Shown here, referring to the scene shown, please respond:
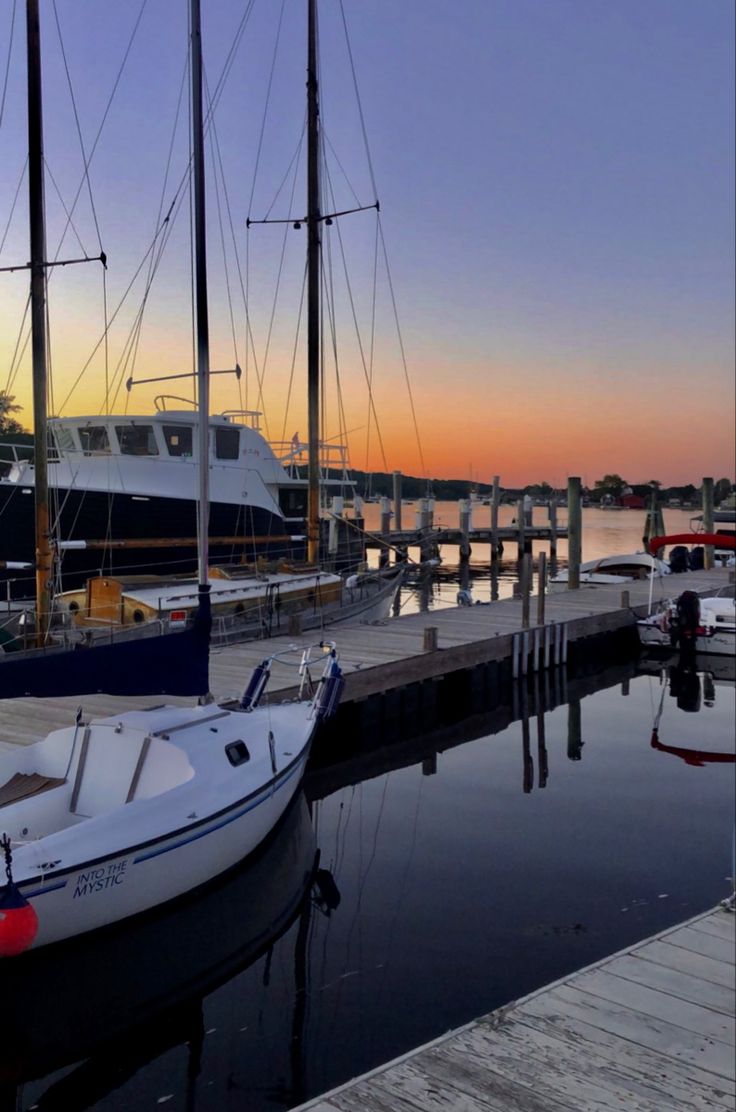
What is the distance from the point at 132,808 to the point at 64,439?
17.6 metres

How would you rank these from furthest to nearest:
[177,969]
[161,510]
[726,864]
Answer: [161,510]
[726,864]
[177,969]

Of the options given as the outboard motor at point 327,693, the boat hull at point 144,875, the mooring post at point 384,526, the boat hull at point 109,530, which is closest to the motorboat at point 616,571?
the mooring post at point 384,526

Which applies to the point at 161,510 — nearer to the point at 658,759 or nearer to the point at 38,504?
the point at 38,504

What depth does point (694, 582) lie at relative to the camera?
28.2m

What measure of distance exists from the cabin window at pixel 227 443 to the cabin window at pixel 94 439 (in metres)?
2.64

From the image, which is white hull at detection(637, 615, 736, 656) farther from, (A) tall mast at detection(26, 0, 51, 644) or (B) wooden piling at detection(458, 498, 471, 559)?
(B) wooden piling at detection(458, 498, 471, 559)

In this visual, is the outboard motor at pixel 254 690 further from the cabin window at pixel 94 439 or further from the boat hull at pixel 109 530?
the cabin window at pixel 94 439

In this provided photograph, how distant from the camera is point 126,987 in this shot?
7020 millimetres

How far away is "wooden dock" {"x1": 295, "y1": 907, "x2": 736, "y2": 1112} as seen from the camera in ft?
14.9

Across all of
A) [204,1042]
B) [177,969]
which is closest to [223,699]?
[177,969]

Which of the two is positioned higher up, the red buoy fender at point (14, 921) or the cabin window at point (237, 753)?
the cabin window at point (237, 753)

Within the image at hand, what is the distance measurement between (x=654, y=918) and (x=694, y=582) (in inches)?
834

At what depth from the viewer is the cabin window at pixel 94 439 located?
22.5 metres

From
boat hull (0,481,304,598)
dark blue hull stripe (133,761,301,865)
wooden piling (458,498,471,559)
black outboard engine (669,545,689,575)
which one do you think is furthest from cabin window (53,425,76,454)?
wooden piling (458,498,471,559)
